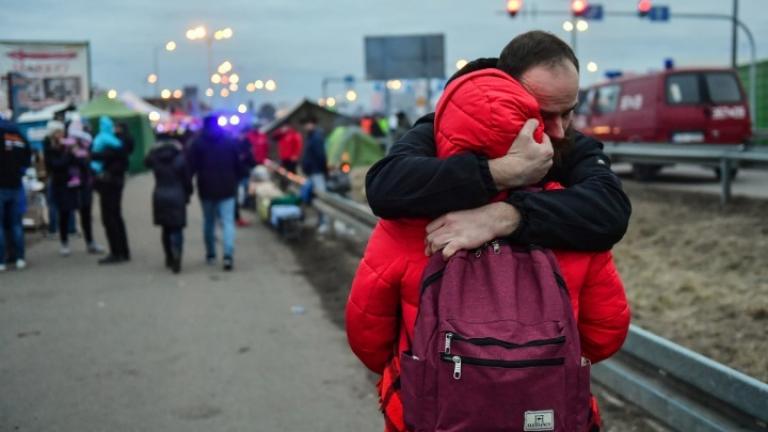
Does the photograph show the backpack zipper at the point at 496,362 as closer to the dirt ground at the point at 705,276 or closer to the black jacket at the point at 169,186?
the dirt ground at the point at 705,276

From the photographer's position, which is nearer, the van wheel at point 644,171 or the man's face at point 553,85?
the man's face at point 553,85

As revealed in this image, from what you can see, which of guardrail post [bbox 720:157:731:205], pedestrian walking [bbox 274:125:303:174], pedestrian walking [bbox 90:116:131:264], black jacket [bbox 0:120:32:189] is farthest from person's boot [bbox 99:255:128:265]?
pedestrian walking [bbox 274:125:303:174]

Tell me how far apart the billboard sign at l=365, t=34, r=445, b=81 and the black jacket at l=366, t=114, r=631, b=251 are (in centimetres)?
2092

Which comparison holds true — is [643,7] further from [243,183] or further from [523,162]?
[523,162]

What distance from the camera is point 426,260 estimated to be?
6.91ft

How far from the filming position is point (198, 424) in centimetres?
487

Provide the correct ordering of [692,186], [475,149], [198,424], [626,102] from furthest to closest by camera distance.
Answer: [626,102]
[692,186]
[198,424]
[475,149]

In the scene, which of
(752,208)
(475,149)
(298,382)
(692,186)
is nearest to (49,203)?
(298,382)

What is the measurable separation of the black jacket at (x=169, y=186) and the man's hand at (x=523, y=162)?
893 centimetres

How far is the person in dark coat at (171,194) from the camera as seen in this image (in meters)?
10.6

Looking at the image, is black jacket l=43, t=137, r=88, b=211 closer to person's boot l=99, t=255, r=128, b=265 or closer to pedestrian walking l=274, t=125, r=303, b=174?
person's boot l=99, t=255, r=128, b=265

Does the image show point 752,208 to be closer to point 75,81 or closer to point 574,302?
point 574,302

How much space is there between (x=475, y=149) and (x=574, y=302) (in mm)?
444

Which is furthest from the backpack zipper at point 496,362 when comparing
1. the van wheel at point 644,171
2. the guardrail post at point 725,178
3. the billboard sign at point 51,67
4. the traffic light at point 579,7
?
the traffic light at point 579,7
